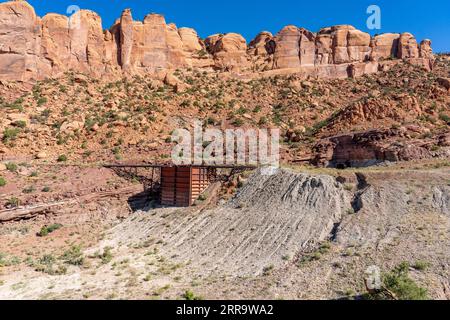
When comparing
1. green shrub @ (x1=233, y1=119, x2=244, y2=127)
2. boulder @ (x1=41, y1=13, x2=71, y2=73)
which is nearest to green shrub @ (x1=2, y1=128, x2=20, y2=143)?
boulder @ (x1=41, y1=13, x2=71, y2=73)

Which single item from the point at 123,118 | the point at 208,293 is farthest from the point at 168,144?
the point at 208,293

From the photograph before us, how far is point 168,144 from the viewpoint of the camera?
28391mm

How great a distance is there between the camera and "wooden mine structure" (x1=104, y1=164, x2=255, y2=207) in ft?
67.9

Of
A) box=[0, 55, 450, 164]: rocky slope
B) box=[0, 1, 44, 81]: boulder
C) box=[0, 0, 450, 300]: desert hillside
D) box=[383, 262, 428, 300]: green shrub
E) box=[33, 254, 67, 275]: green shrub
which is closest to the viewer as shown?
box=[383, 262, 428, 300]: green shrub

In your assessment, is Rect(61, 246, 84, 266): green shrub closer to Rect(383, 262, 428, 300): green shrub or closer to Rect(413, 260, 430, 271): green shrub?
Rect(383, 262, 428, 300): green shrub

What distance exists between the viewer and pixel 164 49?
42562 mm

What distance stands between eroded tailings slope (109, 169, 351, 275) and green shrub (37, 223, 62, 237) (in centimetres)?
322

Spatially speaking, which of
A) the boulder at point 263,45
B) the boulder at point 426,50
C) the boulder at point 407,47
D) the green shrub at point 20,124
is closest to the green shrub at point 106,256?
the green shrub at point 20,124

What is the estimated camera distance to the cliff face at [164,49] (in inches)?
1350

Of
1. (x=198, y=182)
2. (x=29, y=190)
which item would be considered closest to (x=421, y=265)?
(x=198, y=182)

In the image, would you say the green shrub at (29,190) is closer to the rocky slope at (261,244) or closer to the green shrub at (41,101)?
the rocky slope at (261,244)

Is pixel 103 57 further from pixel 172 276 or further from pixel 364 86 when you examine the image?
pixel 172 276

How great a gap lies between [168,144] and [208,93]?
12104 mm

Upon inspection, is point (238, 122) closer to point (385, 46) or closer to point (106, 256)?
point (106, 256)
